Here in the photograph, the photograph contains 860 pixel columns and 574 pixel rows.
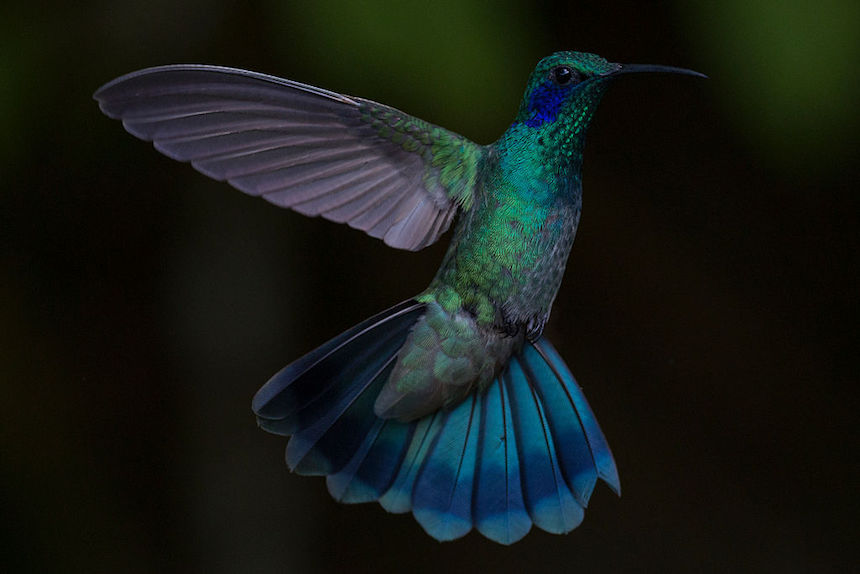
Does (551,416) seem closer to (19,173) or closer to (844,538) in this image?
(19,173)

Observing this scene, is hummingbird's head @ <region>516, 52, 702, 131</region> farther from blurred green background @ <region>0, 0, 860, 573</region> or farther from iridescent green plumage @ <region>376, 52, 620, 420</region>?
blurred green background @ <region>0, 0, 860, 573</region>

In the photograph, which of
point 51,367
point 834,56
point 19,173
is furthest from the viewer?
point 51,367

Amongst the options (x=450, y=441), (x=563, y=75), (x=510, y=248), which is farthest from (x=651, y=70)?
(x=450, y=441)

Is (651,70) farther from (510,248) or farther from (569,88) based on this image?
(510,248)

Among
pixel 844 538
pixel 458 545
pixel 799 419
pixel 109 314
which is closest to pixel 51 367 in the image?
pixel 109 314

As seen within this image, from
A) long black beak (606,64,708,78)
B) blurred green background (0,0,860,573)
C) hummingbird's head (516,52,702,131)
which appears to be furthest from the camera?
blurred green background (0,0,860,573)

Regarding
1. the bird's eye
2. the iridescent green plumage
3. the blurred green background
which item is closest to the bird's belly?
the iridescent green plumage
